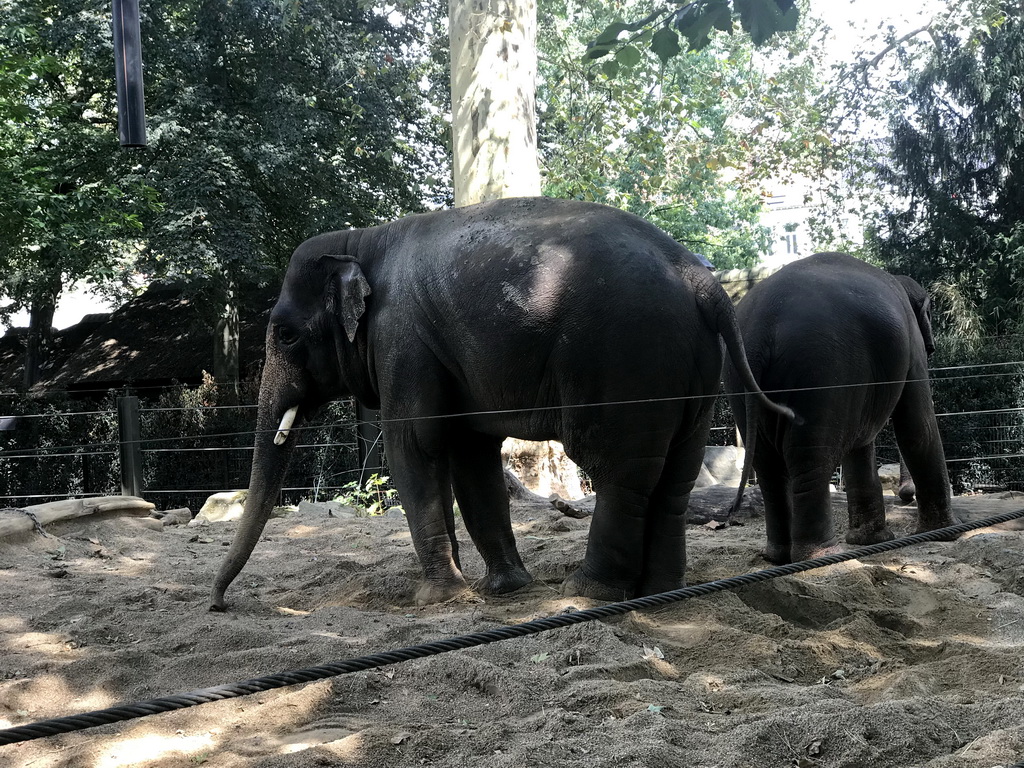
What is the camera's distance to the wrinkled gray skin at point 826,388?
5.09 m

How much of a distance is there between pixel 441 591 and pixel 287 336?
1572 millimetres

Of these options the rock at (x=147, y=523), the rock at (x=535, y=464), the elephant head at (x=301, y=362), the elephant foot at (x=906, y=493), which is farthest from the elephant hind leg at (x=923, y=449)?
the rock at (x=147, y=523)

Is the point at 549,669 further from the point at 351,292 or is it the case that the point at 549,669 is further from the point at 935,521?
the point at 935,521

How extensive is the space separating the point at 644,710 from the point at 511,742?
45 cm

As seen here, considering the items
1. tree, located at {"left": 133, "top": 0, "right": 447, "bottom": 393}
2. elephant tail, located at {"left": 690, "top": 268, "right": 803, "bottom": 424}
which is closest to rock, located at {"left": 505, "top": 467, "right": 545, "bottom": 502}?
elephant tail, located at {"left": 690, "top": 268, "right": 803, "bottom": 424}

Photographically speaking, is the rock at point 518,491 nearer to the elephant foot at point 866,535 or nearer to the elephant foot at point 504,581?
the elephant foot at point 866,535

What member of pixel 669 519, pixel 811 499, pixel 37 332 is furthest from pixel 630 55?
pixel 37 332

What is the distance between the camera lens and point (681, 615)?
4234 mm

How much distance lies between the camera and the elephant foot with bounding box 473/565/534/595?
497 cm

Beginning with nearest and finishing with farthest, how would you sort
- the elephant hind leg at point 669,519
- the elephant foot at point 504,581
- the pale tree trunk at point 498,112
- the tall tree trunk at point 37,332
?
the elephant hind leg at point 669,519 → the elephant foot at point 504,581 → the pale tree trunk at point 498,112 → the tall tree trunk at point 37,332

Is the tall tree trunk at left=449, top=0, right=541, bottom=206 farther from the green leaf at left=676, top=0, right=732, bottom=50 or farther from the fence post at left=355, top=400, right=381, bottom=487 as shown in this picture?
the green leaf at left=676, top=0, right=732, bottom=50

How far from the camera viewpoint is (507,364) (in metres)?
4.51

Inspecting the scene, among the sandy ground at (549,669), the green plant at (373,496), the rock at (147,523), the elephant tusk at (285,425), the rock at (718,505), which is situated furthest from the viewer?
the green plant at (373,496)

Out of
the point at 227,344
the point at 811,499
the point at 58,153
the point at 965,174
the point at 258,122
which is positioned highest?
the point at 258,122
